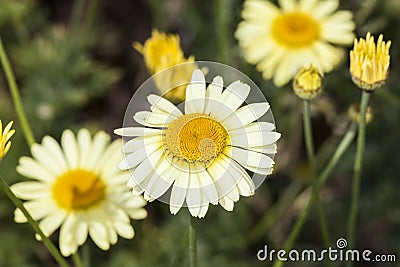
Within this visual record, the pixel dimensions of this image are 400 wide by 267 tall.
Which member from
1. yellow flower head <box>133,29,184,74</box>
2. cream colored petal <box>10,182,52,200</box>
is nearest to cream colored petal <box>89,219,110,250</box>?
cream colored petal <box>10,182,52,200</box>

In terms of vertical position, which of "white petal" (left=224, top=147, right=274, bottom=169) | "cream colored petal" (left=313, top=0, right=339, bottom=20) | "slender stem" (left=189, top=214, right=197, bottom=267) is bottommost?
"slender stem" (left=189, top=214, right=197, bottom=267)

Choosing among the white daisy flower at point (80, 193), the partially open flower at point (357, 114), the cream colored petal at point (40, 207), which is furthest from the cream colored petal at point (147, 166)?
the partially open flower at point (357, 114)

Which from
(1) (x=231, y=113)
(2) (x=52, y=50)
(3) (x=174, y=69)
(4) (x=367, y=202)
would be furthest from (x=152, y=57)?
(4) (x=367, y=202)

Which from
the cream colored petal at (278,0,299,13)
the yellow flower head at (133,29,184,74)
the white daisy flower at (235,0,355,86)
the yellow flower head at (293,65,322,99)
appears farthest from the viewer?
the cream colored petal at (278,0,299,13)

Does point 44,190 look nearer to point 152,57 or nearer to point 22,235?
point 152,57

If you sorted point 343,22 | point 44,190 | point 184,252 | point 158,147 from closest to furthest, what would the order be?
point 158,147 < point 44,190 < point 184,252 < point 343,22

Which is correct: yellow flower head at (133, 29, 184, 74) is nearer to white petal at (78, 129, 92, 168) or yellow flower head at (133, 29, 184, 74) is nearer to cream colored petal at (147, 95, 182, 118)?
white petal at (78, 129, 92, 168)
